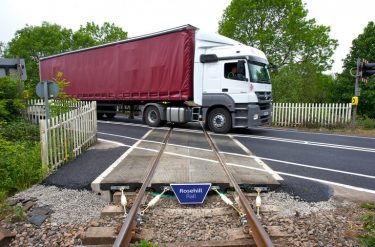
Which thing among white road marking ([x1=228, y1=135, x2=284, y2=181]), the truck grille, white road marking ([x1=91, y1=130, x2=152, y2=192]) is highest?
the truck grille

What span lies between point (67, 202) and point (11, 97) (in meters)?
8.85

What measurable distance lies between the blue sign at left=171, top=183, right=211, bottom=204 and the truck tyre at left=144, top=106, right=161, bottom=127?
9.39 metres

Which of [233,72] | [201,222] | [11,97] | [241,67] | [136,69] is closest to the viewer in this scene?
[201,222]

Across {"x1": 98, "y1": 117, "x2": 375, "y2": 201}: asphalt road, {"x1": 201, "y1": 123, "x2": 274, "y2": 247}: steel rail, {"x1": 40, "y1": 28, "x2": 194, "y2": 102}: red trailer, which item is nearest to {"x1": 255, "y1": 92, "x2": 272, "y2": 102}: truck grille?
{"x1": 98, "y1": 117, "x2": 375, "y2": 201}: asphalt road

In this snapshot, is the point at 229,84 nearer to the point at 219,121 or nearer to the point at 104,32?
the point at 219,121

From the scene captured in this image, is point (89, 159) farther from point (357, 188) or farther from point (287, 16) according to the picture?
point (287, 16)

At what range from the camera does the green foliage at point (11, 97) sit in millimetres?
11234

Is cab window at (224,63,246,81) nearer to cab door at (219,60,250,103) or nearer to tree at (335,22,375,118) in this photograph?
cab door at (219,60,250,103)

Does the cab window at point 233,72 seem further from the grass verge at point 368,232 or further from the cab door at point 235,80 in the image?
Answer: the grass verge at point 368,232

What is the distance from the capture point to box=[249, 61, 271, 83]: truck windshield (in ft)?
38.7

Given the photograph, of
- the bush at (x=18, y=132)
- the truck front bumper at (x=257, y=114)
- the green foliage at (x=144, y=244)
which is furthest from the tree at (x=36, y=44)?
the green foliage at (x=144, y=244)

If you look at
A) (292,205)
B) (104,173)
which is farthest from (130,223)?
(292,205)

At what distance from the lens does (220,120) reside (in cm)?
1236

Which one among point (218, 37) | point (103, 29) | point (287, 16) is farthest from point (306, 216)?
point (103, 29)
